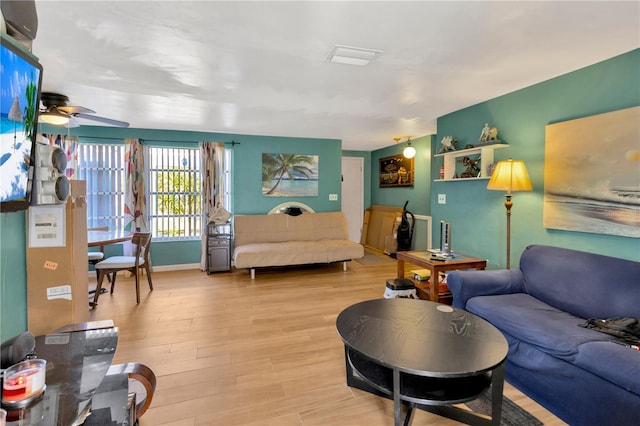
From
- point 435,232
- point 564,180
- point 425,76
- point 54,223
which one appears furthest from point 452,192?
point 54,223

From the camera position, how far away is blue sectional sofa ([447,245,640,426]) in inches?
62.6

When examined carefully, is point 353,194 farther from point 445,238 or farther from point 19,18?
point 19,18

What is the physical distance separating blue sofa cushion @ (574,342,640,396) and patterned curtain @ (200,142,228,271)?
15.7 feet

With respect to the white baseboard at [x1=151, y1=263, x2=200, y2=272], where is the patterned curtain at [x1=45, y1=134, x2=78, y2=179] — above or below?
above

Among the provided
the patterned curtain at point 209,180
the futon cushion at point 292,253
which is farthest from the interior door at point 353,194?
the patterned curtain at point 209,180

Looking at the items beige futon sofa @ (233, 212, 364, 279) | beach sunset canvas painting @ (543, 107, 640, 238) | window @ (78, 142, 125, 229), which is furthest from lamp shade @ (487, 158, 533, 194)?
window @ (78, 142, 125, 229)

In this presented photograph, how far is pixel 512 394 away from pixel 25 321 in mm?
2731

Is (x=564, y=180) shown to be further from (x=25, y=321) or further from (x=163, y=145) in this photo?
(x=163, y=145)

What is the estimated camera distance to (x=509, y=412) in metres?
1.83

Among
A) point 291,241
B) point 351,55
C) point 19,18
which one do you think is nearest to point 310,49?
point 351,55

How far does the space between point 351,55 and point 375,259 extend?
429cm

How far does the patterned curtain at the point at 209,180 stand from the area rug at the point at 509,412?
4.32m

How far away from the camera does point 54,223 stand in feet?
4.35

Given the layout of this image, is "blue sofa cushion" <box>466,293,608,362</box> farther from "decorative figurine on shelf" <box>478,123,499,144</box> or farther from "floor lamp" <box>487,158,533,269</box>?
"decorative figurine on shelf" <box>478,123,499,144</box>
